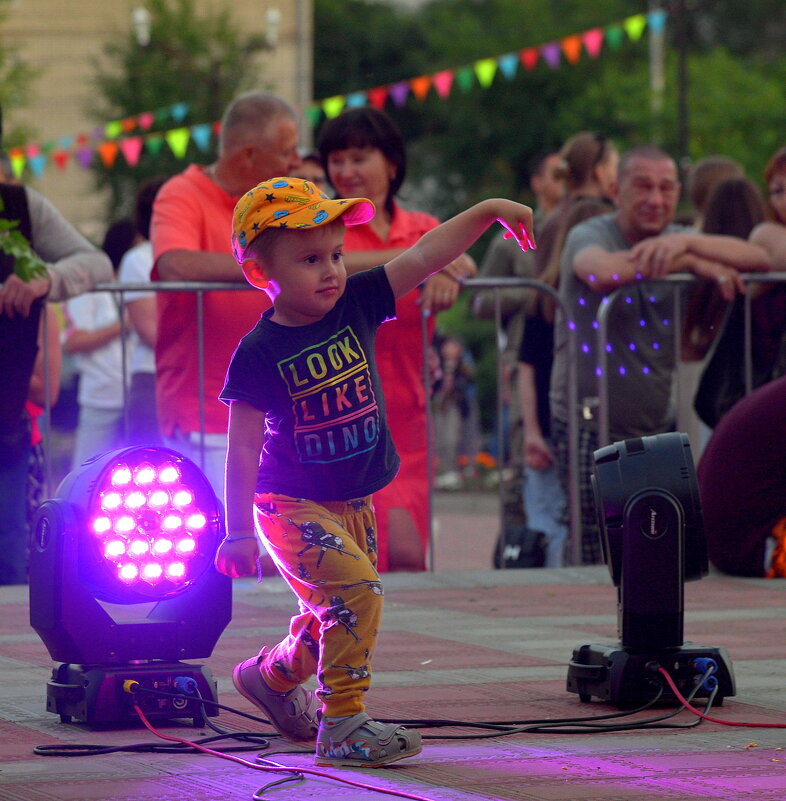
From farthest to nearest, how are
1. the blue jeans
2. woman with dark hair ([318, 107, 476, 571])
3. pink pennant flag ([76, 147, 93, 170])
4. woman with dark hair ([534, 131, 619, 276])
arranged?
pink pennant flag ([76, 147, 93, 170])
woman with dark hair ([534, 131, 619, 276])
the blue jeans
woman with dark hair ([318, 107, 476, 571])

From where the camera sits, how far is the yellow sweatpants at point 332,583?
13.6 ft

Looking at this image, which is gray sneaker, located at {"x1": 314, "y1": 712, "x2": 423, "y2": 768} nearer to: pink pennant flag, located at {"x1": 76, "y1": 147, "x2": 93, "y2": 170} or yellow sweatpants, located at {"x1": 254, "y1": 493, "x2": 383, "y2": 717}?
yellow sweatpants, located at {"x1": 254, "y1": 493, "x2": 383, "y2": 717}

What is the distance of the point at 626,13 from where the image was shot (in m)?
49.5

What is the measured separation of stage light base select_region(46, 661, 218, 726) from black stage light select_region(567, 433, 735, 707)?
3.58 ft

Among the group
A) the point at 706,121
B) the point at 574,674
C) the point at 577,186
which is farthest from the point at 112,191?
the point at 574,674

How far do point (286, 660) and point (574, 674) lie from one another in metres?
0.96

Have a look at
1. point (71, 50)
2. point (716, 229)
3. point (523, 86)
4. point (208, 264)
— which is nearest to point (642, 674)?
point (208, 264)

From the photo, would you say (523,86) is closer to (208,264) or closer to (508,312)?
(508,312)

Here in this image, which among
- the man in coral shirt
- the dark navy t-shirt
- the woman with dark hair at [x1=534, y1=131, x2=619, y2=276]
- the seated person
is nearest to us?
the dark navy t-shirt

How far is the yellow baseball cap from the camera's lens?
13.9 ft

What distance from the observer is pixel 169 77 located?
2938 cm

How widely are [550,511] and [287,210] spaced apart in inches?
169

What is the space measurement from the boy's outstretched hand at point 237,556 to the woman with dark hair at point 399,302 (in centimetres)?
273

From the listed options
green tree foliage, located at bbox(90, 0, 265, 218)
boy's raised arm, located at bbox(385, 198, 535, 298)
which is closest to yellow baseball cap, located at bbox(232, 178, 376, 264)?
boy's raised arm, located at bbox(385, 198, 535, 298)
